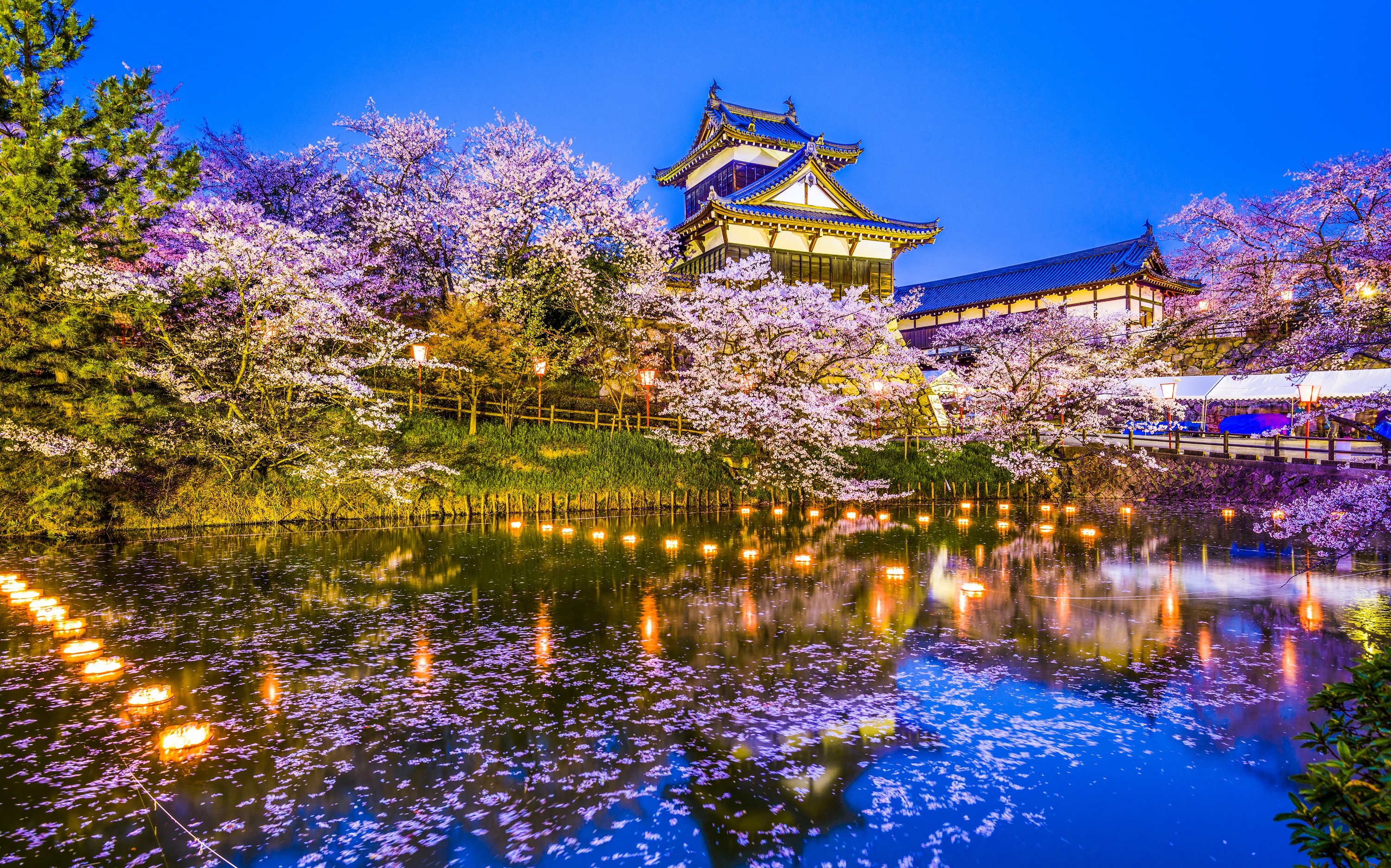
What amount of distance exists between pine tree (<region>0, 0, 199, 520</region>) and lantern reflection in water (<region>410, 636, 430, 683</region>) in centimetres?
908

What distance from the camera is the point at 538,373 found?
16.8m

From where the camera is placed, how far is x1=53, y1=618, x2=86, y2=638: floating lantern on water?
6.37 m

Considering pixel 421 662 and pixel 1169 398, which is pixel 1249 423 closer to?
pixel 1169 398

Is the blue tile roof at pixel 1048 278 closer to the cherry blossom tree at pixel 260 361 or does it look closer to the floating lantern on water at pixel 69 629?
the cherry blossom tree at pixel 260 361

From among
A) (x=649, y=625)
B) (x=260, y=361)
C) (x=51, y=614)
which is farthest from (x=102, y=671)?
(x=260, y=361)

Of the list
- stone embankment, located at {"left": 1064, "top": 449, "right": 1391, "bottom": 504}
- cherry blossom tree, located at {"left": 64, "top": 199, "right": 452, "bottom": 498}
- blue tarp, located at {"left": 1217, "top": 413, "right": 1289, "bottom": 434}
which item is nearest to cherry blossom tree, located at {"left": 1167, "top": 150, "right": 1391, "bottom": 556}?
stone embankment, located at {"left": 1064, "top": 449, "right": 1391, "bottom": 504}

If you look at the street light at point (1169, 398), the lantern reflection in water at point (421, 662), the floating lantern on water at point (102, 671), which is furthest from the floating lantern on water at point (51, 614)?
the street light at point (1169, 398)

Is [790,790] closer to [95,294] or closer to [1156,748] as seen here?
[1156,748]

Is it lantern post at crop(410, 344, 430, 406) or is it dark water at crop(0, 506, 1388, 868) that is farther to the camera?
lantern post at crop(410, 344, 430, 406)

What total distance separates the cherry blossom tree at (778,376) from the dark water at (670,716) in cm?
736

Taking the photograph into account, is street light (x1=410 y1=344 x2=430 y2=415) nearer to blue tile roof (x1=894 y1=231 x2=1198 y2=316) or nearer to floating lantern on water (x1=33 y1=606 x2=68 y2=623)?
floating lantern on water (x1=33 y1=606 x2=68 y2=623)

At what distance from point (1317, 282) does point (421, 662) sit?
47.8ft

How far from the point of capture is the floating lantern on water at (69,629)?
6.37m

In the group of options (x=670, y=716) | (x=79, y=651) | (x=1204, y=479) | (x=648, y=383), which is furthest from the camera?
(x=1204, y=479)
